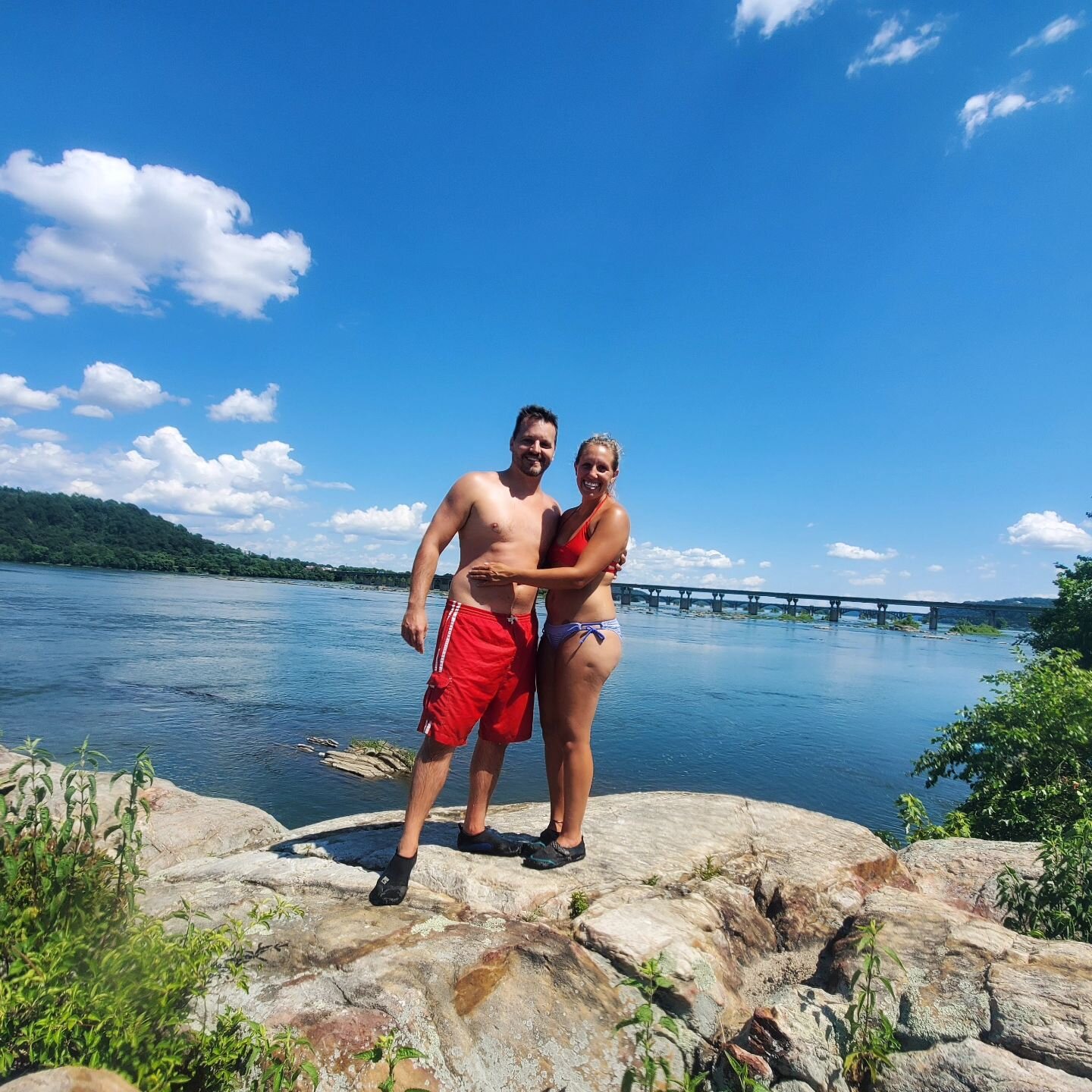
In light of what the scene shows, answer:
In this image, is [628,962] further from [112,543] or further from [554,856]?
[112,543]

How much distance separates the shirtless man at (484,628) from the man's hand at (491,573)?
60 mm

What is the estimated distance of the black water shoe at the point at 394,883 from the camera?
→ 11.6ft

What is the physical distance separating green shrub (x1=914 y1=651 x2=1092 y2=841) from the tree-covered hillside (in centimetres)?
13200

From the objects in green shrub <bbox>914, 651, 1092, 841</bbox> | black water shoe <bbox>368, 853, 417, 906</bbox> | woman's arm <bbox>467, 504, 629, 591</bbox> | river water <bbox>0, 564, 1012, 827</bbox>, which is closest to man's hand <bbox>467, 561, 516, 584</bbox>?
woman's arm <bbox>467, 504, 629, 591</bbox>

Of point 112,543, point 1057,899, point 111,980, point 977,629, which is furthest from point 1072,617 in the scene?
point 112,543

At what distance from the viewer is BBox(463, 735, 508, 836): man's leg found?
4.33m

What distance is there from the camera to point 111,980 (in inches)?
94.1

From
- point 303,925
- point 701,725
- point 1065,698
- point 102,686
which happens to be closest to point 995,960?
point 303,925

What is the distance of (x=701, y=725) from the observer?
21172mm

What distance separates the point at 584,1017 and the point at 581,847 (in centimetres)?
142

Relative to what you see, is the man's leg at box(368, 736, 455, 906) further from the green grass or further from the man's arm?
the green grass

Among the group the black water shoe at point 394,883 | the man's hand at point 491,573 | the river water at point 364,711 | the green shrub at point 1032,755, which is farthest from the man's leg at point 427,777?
the river water at point 364,711

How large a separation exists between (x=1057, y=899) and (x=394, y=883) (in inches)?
149

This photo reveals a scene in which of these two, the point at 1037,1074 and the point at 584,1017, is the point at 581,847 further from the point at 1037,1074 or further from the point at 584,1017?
the point at 1037,1074
